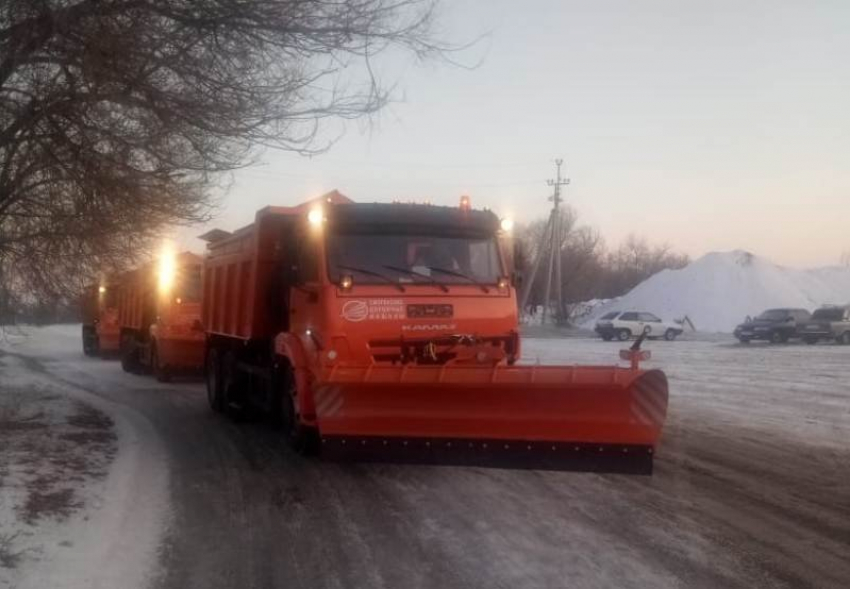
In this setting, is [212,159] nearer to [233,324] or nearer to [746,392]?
[233,324]

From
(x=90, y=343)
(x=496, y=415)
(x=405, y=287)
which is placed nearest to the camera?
(x=496, y=415)

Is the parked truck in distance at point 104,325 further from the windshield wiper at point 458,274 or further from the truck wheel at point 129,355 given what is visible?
the windshield wiper at point 458,274

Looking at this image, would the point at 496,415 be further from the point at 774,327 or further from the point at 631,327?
the point at 631,327

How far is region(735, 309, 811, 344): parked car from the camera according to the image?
1759 inches

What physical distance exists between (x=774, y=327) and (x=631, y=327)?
22.7 feet

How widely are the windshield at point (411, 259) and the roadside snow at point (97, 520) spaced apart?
2.96 meters

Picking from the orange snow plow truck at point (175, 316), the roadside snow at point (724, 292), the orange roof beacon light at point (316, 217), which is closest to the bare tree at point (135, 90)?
the orange roof beacon light at point (316, 217)

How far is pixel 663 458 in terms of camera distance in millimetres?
11781

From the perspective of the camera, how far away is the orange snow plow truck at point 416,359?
918 centimetres

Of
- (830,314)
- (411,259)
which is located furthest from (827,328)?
(411,259)

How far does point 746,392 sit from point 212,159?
12.7 m

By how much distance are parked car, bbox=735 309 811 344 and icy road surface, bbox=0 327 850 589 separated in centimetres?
3149

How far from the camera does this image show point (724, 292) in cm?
7362

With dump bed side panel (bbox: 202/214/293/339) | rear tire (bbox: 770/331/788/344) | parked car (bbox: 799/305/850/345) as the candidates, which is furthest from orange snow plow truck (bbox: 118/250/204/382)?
parked car (bbox: 799/305/850/345)
